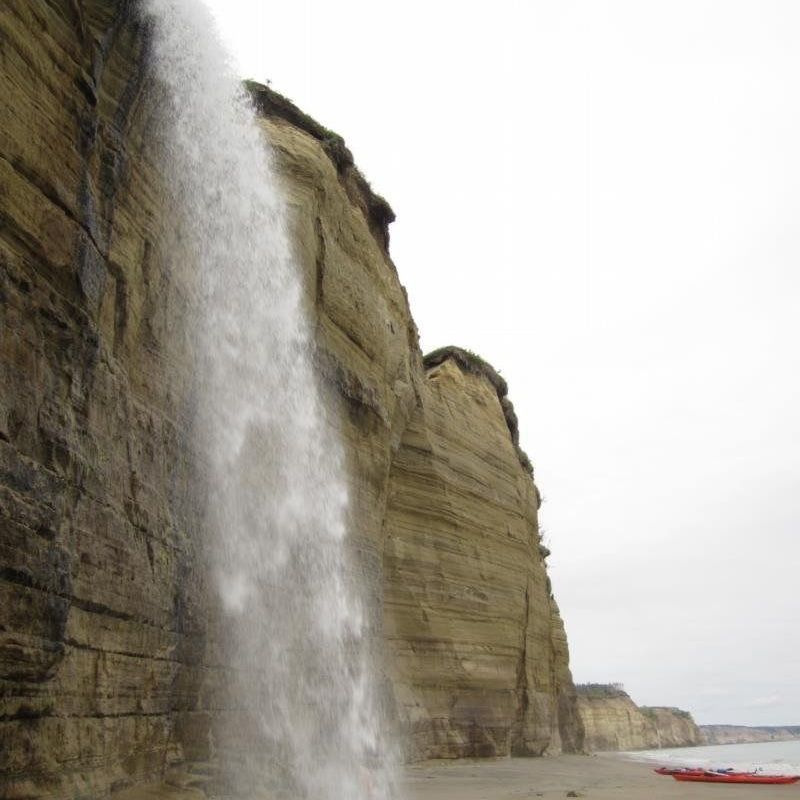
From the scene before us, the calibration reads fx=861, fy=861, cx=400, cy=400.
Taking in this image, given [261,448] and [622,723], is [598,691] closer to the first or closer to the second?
[622,723]

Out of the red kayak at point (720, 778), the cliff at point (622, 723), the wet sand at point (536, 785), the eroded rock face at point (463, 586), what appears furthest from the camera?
the cliff at point (622, 723)

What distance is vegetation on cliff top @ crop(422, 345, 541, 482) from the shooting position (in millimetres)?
30375

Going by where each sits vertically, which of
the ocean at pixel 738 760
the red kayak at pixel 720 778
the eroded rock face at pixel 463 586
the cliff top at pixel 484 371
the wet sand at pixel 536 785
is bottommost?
the ocean at pixel 738 760

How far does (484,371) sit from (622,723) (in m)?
79.7

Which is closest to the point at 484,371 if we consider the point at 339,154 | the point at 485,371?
the point at 485,371

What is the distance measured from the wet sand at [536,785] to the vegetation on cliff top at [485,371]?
12910mm

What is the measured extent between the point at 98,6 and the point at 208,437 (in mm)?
5926

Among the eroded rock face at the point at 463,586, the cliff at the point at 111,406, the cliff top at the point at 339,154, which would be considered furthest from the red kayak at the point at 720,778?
the cliff top at the point at 339,154

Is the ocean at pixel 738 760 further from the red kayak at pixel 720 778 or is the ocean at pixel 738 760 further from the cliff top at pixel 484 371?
the cliff top at pixel 484 371

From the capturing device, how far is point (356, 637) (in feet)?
58.0

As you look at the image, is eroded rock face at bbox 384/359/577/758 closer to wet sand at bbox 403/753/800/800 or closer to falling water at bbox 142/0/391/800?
wet sand at bbox 403/753/800/800

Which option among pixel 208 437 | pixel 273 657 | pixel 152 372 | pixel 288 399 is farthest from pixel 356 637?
pixel 152 372

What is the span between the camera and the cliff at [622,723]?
91.2m

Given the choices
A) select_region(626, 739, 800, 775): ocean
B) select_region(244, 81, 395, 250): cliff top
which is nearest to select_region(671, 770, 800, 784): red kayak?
select_region(626, 739, 800, 775): ocean
